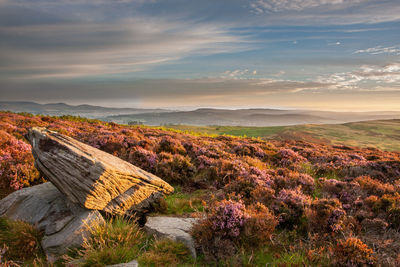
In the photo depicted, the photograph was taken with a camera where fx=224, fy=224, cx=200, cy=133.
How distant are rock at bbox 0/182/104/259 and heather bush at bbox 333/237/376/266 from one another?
514 centimetres

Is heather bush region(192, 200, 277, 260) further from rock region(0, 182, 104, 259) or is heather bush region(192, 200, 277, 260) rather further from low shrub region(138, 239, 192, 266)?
rock region(0, 182, 104, 259)

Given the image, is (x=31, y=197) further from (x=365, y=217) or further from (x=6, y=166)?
(x=365, y=217)

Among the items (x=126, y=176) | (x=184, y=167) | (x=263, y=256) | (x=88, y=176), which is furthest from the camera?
(x=184, y=167)

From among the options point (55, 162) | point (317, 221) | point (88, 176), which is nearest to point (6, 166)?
point (55, 162)

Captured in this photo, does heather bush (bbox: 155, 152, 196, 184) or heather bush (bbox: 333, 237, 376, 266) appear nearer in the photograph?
heather bush (bbox: 333, 237, 376, 266)

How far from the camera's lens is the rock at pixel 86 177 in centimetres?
571

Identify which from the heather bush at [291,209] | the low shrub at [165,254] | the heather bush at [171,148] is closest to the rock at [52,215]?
the low shrub at [165,254]

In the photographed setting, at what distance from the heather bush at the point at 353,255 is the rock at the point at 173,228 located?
9.50ft

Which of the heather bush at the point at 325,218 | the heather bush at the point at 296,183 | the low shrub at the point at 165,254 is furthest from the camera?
the heather bush at the point at 296,183

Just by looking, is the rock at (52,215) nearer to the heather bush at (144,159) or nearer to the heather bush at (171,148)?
the heather bush at (144,159)

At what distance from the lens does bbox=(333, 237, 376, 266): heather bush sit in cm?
421

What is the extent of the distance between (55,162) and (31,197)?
61.6 inches

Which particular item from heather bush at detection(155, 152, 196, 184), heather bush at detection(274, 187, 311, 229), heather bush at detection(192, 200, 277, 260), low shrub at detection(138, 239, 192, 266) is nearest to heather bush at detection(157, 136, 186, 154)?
heather bush at detection(155, 152, 196, 184)

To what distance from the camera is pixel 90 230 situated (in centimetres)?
521
